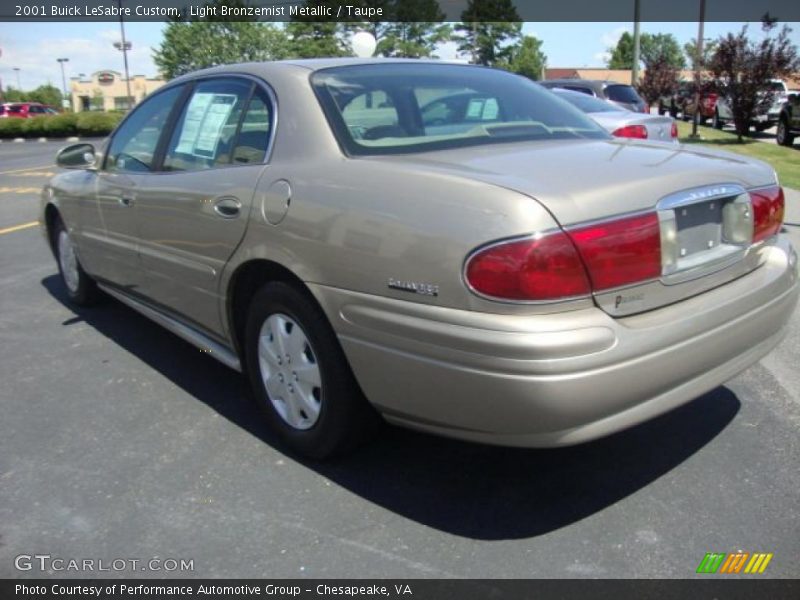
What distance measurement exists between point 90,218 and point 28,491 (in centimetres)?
216

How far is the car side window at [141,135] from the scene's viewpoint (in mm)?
3990

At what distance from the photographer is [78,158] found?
473cm

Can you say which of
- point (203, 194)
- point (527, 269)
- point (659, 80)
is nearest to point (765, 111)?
point (659, 80)

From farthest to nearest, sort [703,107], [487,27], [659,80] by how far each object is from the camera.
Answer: [487,27]
[659,80]
[703,107]

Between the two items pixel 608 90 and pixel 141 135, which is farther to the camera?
pixel 608 90

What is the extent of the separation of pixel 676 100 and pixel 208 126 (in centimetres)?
3152

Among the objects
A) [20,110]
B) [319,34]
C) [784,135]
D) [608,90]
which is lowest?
[784,135]

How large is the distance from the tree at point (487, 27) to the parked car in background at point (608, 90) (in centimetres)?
6388

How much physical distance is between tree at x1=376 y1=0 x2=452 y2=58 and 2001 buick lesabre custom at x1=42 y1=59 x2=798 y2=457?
60.0 metres

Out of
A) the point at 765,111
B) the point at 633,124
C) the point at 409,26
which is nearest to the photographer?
the point at 633,124

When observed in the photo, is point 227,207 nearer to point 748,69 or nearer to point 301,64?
point 301,64

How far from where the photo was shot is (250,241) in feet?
9.86

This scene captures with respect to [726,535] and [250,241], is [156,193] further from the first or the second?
[726,535]
